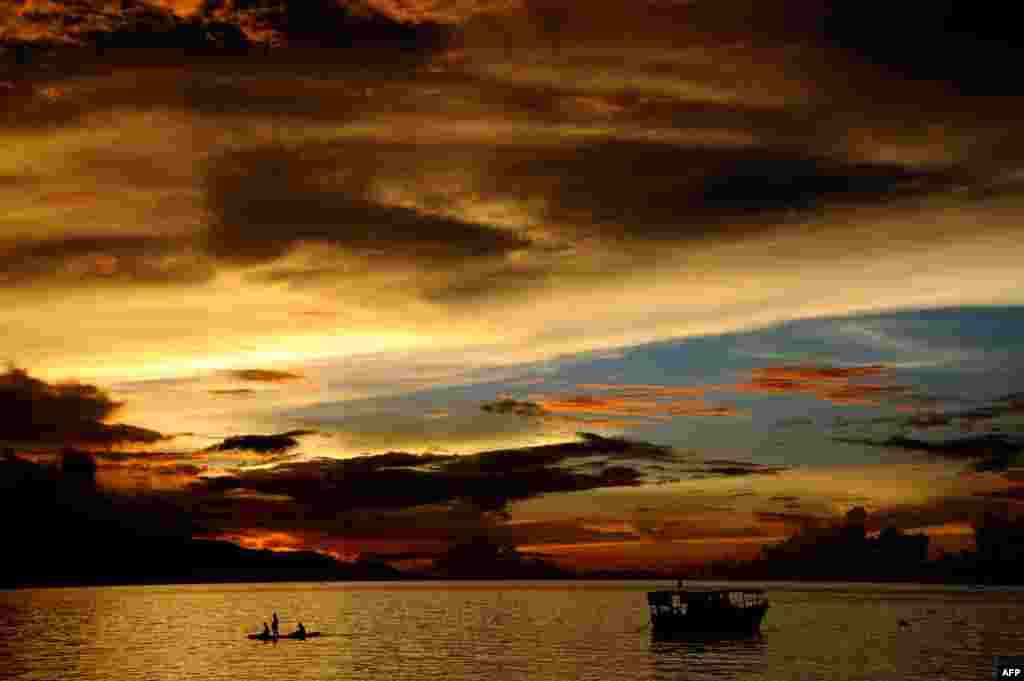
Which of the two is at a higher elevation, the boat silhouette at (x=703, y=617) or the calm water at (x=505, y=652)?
the boat silhouette at (x=703, y=617)

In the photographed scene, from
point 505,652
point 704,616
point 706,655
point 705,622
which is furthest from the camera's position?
point 705,622

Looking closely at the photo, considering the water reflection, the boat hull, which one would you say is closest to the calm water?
the water reflection

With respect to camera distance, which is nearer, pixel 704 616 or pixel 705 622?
pixel 704 616

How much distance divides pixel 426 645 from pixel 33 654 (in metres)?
42.1

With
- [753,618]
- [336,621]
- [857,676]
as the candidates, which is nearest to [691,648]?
[753,618]

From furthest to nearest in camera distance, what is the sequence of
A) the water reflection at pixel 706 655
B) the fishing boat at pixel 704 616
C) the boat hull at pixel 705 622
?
the boat hull at pixel 705 622, the fishing boat at pixel 704 616, the water reflection at pixel 706 655

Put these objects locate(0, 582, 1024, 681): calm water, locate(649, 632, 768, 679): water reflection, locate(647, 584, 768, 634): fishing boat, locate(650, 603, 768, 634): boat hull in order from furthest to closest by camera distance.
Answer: locate(650, 603, 768, 634): boat hull
locate(647, 584, 768, 634): fishing boat
locate(0, 582, 1024, 681): calm water
locate(649, 632, 768, 679): water reflection

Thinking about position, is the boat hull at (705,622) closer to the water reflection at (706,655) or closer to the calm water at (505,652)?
the water reflection at (706,655)

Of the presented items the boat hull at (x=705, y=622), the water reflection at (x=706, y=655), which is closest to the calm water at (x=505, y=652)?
the water reflection at (x=706, y=655)

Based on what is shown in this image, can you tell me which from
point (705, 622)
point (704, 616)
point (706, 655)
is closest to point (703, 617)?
point (704, 616)

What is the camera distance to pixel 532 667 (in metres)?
97.4

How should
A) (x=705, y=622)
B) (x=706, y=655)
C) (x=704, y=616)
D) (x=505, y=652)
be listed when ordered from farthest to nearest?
(x=705, y=622)
(x=704, y=616)
(x=505, y=652)
(x=706, y=655)

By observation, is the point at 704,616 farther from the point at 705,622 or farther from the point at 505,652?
the point at 505,652

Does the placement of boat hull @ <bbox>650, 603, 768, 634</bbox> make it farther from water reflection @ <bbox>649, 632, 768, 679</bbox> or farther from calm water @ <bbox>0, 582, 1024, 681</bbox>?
calm water @ <bbox>0, 582, 1024, 681</bbox>
